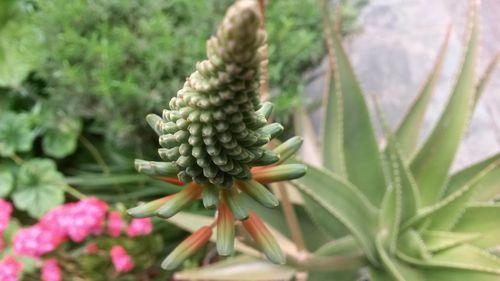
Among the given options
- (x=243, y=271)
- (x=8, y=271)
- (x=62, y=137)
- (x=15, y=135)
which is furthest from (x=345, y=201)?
(x=15, y=135)

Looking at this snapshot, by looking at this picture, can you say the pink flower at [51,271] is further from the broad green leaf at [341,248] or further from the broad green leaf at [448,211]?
the broad green leaf at [448,211]

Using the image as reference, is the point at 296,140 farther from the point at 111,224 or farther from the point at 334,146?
the point at 111,224

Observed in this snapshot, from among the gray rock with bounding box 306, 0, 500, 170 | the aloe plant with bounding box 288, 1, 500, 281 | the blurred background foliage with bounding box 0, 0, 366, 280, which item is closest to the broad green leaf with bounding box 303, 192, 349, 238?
the aloe plant with bounding box 288, 1, 500, 281

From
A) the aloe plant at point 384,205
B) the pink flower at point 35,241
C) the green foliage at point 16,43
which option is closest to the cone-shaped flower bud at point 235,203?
the aloe plant at point 384,205

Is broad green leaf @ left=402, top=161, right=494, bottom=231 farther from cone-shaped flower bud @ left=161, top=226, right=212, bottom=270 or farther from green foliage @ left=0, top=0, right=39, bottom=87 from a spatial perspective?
green foliage @ left=0, top=0, right=39, bottom=87

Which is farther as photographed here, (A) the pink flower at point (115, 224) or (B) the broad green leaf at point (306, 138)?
(B) the broad green leaf at point (306, 138)

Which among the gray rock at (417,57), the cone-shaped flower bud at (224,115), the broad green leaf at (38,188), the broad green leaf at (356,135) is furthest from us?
the gray rock at (417,57)
